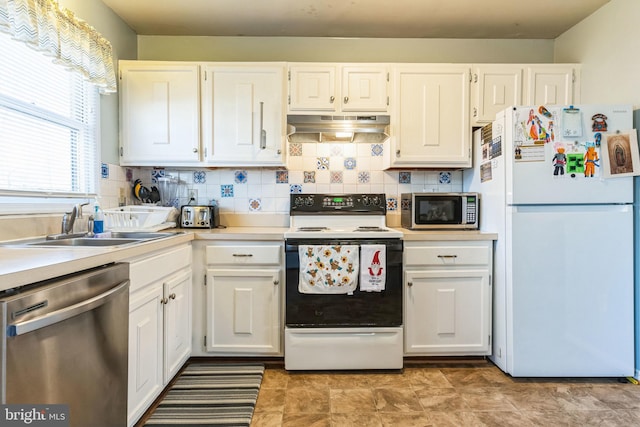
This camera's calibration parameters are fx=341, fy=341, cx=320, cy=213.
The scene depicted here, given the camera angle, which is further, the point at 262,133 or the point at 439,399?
the point at 262,133

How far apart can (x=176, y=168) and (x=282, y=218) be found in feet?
2.97

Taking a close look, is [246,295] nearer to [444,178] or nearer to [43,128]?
[43,128]

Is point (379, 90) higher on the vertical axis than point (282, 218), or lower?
higher

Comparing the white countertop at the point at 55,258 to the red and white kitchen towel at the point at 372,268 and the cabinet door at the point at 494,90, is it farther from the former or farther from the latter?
the cabinet door at the point at 494,90

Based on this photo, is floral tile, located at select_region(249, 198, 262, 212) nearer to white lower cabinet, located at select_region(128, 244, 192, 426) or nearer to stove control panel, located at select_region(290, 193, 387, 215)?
stove control panel, located at select_region(290, 193, 387, 215)

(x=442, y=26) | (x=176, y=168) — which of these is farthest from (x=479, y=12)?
(x=176, y=168)

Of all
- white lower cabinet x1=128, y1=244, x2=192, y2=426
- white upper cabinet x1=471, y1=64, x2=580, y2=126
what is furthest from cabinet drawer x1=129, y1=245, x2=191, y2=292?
white upper cabinet x1=471, y1=64, x2=580, y2=126

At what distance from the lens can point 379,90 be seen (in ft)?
7.75

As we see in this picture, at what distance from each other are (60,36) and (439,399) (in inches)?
105

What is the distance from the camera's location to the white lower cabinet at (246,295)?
2.11 meters

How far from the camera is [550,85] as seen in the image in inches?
93.6

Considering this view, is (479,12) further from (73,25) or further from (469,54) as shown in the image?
(73,25)

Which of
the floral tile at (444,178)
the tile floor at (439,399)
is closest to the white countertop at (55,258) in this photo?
the tile floor at (439,399)

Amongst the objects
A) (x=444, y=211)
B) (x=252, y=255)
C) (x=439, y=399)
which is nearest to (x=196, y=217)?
(x=252, y=255)
